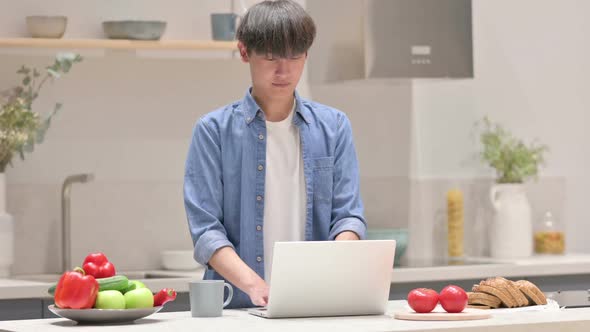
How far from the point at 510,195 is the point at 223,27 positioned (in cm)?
140

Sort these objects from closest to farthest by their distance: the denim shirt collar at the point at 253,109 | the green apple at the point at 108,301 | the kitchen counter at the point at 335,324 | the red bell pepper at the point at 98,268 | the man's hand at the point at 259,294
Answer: the kitchen counter at the point at 335,324 < the green apple at the point at 108,301 < the red bell pepper at the point at 98,268 < the man's hand at the point at 259,294 < the denim shirt collar at the point at 253,109

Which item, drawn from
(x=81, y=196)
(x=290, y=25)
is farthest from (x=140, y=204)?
(x=290, y=25)

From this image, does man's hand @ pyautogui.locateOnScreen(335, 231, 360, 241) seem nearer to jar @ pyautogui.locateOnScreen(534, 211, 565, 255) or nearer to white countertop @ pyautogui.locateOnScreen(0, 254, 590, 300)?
white countertop @ pyautogui.locateOnScreen(0, 254, 590, 300)

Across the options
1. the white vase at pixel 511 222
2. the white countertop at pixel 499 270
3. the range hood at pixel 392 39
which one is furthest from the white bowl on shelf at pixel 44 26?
the white vase at pixel 511 222

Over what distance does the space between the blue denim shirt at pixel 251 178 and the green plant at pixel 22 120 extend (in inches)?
52.2

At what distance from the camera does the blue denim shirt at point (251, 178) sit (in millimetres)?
2703

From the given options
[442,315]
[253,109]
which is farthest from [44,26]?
[442,315]

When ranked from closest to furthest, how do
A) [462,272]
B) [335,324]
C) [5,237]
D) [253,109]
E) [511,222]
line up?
[335,324] < [253,109] < [5,237] < [462,272] < [511,222]

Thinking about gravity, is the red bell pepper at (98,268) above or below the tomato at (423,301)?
above

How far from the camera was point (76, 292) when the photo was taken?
220cm

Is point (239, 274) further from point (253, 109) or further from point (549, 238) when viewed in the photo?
point (549, 238)

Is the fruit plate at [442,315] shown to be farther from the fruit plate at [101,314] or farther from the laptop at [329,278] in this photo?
the fruit plate at [101,314]

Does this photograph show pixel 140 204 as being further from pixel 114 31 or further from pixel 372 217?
pixel 372 217

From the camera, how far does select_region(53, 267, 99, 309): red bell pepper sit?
2201 mm
